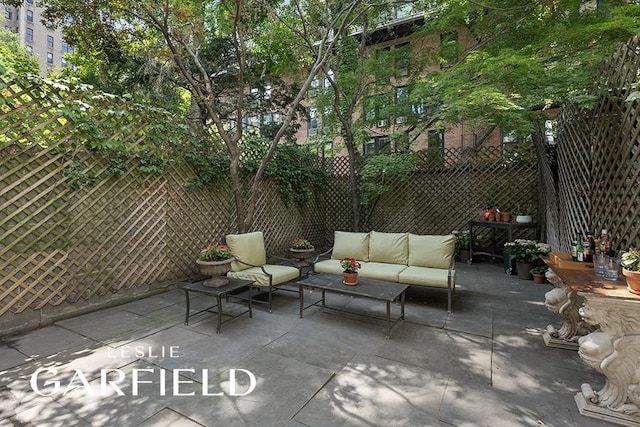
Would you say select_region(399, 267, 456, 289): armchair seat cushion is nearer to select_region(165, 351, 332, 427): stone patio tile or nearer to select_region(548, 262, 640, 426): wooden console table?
select_region(548, 262, 640, 426): wooden console table

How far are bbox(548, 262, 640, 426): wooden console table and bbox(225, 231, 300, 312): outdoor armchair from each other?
109 inches

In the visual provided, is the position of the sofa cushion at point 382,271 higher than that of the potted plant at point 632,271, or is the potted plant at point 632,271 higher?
the potted plant at point 632,271

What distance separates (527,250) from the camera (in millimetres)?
4781

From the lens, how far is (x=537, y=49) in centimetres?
424

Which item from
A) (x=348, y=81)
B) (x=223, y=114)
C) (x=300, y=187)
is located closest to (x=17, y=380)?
(x=300, y=187)

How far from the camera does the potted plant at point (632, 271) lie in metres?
1.66

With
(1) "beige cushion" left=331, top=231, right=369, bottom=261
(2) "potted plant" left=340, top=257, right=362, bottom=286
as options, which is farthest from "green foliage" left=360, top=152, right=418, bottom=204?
(2) "potted plant" left=340, top=257, right=362, bottom=286

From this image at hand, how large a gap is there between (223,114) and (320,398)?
6.93 meters

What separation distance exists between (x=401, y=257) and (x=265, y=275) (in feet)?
6.08

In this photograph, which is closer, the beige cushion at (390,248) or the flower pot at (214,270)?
the flower pot at (214,270)

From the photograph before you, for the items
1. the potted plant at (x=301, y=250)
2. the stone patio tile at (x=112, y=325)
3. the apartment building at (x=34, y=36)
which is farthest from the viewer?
the apartment building at (x=34, y=36)

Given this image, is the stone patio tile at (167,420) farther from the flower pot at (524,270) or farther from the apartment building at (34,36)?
the apartment building at (34,36)

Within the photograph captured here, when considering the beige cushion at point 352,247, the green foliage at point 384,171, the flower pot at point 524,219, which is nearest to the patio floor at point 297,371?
the beige cushion at point 352,247

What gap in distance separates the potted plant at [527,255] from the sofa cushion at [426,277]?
2.04 metres
